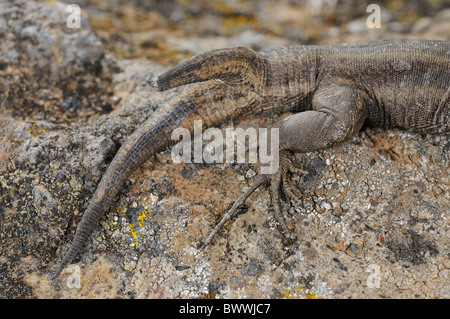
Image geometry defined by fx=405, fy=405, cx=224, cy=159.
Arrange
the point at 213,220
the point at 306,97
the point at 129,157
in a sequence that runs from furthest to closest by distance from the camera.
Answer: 1. the point at 306,97
2. the point at 129,157
3. the point at 213,220

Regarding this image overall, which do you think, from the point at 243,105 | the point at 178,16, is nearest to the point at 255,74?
the point at 243,105

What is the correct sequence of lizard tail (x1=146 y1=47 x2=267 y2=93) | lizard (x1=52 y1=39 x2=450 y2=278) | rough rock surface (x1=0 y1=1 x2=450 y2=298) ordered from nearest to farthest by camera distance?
rough rock surface (x1=0 y1=1 x2=450 y2=298)
lizard tail (x1=146 y1=47 x2=267 y2=93)
lizard (x1=52 y1=39 x2=450 y2=278)

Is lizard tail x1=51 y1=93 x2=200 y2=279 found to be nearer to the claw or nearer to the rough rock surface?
the rough rock surface

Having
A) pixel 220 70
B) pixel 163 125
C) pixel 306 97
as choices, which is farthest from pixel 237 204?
pixel 306 97

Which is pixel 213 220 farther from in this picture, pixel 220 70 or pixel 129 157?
pixel 220 70

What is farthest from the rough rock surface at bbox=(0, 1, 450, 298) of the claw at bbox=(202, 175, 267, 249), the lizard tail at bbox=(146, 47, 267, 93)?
the lizard tail at bbox=(146, 47, 267, 93)
